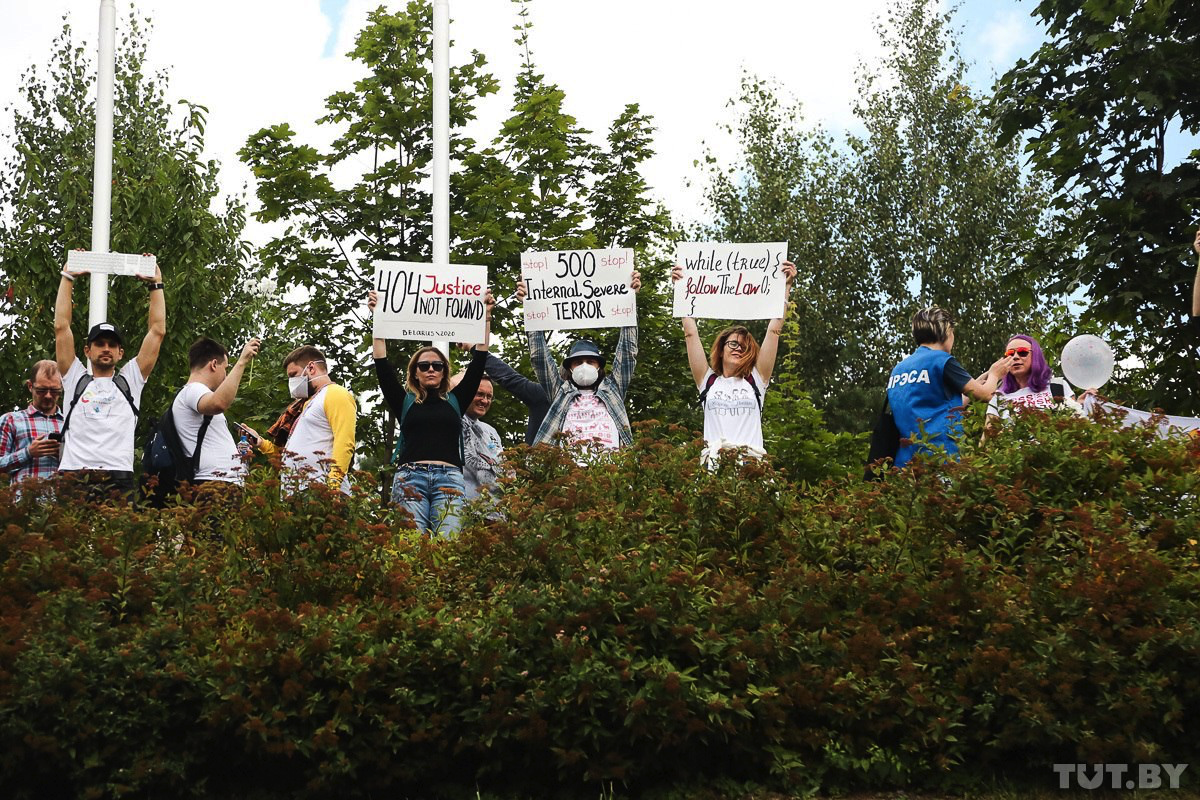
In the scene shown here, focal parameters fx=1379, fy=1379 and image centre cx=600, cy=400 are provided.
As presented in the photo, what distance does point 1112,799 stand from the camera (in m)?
5.46

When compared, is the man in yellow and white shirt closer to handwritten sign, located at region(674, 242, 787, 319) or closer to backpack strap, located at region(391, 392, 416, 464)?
backpack strap, located at region(391, 392, 416, 464)

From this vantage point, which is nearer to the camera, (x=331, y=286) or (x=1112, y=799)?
(x=1112, y=799)

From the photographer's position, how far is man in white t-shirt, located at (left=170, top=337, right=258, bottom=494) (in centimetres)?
841

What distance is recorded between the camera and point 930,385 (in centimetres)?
829

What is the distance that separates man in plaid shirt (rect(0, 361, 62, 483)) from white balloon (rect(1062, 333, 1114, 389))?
24.0 ft

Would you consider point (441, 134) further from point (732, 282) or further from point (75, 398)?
point (75, 398)

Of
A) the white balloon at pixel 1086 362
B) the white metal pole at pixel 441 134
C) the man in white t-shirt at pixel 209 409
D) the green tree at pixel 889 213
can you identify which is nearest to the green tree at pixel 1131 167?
the white balloon at pixel 1086 362

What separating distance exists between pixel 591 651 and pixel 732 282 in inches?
206

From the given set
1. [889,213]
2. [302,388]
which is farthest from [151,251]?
[889,213]

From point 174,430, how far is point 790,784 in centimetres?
470

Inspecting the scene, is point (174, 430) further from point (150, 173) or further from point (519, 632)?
point (150, 173)

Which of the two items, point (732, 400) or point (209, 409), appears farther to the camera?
point (732, 400)

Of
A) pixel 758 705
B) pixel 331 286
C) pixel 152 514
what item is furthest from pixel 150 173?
pixel 758 705

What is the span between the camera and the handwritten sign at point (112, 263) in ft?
31.2
